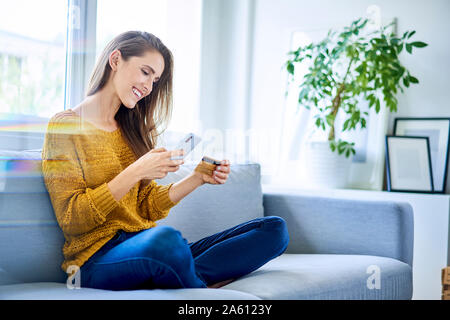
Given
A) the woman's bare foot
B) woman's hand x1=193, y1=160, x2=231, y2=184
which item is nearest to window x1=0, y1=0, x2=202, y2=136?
woman's hand x1=193, y1=160, x2=231, y2=184

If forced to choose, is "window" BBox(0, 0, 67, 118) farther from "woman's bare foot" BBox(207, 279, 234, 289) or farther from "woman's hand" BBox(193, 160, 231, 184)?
"woman's bare foot" BBox(207, 279, 234, 289)

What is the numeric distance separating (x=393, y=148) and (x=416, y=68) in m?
0.43

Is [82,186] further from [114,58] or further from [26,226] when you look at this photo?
[114,58]

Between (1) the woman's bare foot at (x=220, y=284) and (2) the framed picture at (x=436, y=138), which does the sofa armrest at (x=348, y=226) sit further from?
(2) the framed picture at (x=436, y=138)

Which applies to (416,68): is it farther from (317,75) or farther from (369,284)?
(369,284)

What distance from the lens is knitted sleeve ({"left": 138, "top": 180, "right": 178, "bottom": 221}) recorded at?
141 cm

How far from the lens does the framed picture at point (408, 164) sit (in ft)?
7.64

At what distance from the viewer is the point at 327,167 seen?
247cm

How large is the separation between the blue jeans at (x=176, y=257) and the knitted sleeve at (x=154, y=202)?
0.15 metres

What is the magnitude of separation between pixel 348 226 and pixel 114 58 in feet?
3.11

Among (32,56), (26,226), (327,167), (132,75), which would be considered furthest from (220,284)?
(327,167)

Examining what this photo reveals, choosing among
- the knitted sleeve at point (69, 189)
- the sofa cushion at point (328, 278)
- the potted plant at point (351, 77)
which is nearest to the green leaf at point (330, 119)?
the potted plant at point (351, 77)

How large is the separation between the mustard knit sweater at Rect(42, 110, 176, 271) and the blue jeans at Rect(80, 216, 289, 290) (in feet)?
0.13
